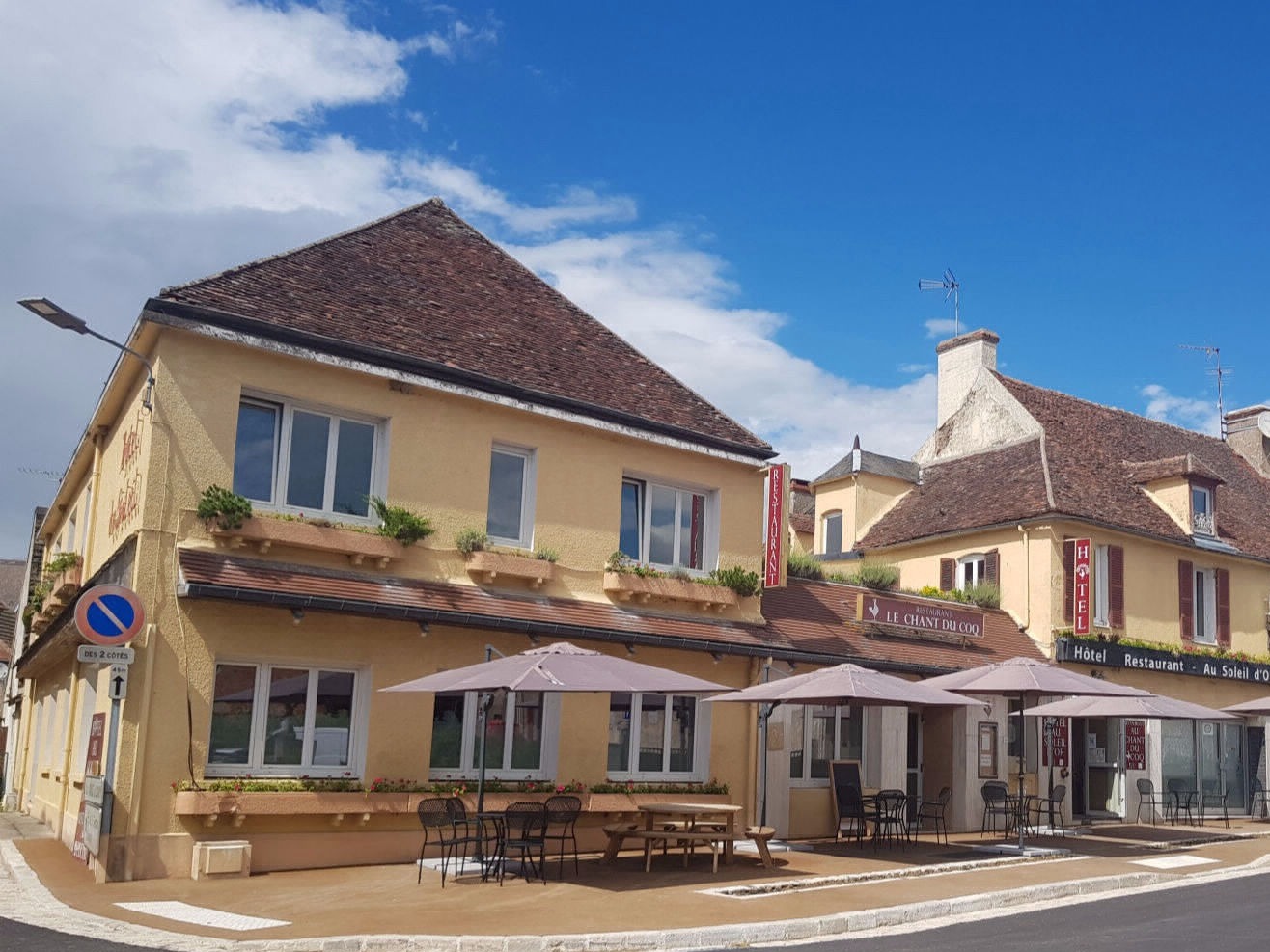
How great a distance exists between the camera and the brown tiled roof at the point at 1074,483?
962 inches

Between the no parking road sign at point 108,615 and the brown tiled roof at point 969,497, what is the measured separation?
654 inches

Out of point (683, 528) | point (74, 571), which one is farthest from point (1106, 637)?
point (74, 571)

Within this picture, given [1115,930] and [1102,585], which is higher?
[1102,585]

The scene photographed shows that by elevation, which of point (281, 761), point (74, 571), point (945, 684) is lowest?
point (281, 761)

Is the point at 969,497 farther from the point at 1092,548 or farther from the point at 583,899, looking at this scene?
the point at 583,899

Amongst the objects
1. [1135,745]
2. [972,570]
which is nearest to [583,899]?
[972,570]

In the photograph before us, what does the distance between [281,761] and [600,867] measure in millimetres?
3818

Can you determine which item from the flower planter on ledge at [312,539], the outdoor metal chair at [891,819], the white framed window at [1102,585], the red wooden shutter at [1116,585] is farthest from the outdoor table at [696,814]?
the red wooden shutter at [1116,585]

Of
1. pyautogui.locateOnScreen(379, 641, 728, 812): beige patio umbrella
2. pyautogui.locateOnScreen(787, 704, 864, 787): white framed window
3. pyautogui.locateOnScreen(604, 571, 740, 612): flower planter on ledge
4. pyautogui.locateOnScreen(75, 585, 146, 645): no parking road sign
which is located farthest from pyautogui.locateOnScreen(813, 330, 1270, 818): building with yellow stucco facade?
pyautogui.locateOnScreen(75, 585, 146, 645): no parking road sign

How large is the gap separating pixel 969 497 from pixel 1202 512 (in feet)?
15.8

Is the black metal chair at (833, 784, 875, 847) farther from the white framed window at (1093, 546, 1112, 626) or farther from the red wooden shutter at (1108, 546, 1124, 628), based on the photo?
the red wooden shutter at (1108, 546, 1124, 628)

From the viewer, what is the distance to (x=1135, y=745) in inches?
952

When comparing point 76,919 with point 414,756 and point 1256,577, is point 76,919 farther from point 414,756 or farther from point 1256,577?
point 1256,577

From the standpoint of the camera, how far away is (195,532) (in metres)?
13.6
